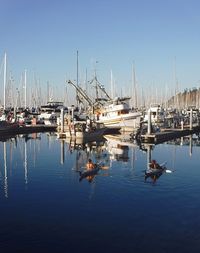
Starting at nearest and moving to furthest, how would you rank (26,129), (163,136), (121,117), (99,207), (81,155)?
(99,207), (81,155), (163,136), (121,117), (26,129)

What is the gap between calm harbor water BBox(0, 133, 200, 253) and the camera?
21.6 metres

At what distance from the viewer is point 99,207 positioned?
28.7 m

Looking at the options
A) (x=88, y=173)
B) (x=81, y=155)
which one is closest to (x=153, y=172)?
(x=88, y=173)

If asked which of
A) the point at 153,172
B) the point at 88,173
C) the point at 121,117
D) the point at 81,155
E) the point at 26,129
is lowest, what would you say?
the point at 88,173

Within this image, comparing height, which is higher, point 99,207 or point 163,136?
point 163,136

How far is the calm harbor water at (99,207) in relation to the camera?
21.6 metres

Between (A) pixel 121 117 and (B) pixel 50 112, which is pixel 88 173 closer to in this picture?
(A) pixel 121 117

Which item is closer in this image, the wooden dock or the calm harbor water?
the calm harbor water

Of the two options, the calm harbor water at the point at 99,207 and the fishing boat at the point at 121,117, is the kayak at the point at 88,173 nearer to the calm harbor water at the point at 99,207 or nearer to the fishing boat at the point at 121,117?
the calm harbor water at the point at 99,207

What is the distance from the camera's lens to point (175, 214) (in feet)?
88.8

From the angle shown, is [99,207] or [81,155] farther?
[81,155]

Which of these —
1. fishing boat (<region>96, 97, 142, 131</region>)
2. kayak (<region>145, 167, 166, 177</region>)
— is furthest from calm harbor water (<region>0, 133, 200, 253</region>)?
fishing boat (<region>96, 97, 142, 131</region>)

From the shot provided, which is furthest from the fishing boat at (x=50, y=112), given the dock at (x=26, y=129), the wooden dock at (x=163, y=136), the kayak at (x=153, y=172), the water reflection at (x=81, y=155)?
the kayak at (x=153, y=172)

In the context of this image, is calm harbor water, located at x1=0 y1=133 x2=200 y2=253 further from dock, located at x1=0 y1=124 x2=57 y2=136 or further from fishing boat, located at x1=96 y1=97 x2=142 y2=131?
fishing boat, located at x1=96 y1=97 x2=142 y2=131
